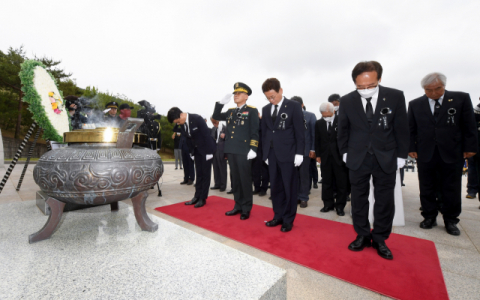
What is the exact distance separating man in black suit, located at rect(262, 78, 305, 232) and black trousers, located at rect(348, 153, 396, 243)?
0.66 metres

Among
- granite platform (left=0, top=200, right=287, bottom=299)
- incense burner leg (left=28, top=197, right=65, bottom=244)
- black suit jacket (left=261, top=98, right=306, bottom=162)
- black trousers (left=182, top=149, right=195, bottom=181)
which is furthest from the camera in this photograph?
black trousers (left=182, top=149, right=195, bottom=181)

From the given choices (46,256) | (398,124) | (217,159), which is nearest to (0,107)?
(217,159)

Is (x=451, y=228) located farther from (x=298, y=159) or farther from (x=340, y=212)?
(x=298, y=159)

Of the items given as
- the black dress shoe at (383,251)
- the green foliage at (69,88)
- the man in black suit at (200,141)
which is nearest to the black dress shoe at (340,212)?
the black dress shoe at (383,251)

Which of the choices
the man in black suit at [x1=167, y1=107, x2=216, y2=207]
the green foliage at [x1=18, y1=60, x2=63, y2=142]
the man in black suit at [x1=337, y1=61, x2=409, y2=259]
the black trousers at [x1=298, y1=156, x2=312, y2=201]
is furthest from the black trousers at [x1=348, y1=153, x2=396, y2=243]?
the green foliage at [x1=18, y1=60, x2=63, y2=142]

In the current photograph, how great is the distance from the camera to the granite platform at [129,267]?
114 cm

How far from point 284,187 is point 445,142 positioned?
6.08ft

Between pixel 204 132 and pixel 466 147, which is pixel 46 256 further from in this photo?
pixel 466 147

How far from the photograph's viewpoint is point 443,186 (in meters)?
2.60

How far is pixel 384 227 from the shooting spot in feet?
6.48

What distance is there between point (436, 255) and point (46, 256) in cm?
304

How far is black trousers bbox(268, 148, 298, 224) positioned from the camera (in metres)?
2.64

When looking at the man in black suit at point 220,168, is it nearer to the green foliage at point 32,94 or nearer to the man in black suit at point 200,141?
the man in black suit at point 200,141

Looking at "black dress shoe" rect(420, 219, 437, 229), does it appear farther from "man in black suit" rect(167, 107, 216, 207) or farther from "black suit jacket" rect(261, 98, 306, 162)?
"man in black suit" rect(167, 107, 216, 207)
